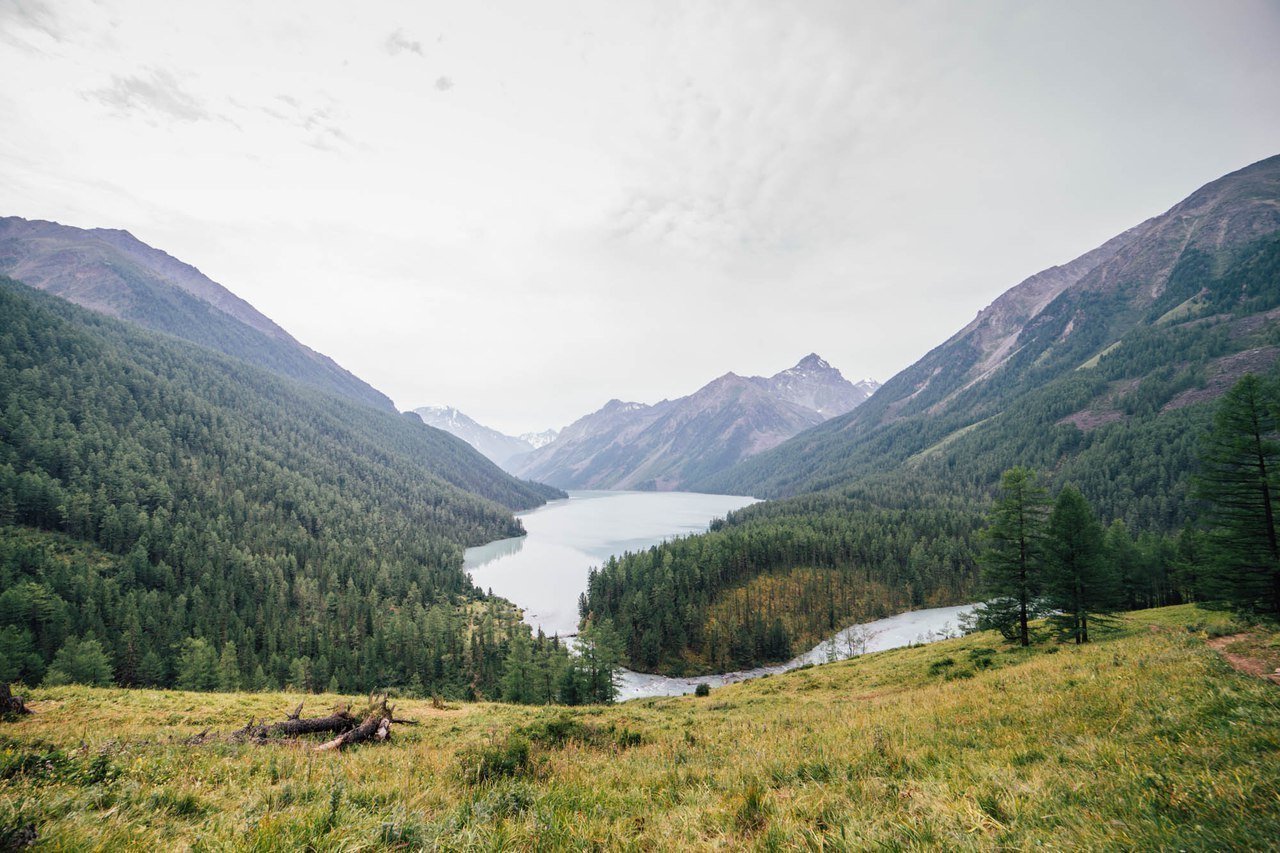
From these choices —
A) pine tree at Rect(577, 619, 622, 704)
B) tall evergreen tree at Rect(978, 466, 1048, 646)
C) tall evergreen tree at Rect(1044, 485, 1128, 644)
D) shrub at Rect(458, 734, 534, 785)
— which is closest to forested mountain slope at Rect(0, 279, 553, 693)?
pine tree at Rect(577, 619, 622, 704)

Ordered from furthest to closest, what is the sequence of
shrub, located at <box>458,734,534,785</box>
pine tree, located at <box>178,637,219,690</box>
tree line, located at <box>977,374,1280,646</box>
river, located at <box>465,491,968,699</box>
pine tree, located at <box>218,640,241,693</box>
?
river, located at <box>465,491,968,699</box> < pine tree, located at <box>178,637,219,690</box> < pine tree, located at <box>218,640,241,693</box> < tree line, located at <box>977,374,1280,646</box> < shrub, located at <box>458,734,534,785</box>

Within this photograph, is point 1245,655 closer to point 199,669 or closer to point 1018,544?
point 1018,544

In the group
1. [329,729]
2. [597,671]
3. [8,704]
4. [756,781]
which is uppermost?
[756,781]

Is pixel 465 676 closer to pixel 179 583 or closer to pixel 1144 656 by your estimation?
pixel 179 583

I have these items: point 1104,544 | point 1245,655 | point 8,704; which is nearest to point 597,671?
point 8,704

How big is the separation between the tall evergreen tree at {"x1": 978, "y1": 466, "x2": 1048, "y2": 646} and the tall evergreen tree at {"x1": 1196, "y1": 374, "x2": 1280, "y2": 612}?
23.0ft

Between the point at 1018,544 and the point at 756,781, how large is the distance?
31.4 meters

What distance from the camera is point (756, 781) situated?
818 centimetres

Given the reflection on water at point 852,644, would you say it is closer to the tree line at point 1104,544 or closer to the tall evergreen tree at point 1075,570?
the tree line at point 1104,544

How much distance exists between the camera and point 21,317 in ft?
489

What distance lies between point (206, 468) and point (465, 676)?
129 m

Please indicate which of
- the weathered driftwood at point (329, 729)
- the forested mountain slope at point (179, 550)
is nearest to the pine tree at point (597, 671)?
the forested mountain slope at point (179, 550)

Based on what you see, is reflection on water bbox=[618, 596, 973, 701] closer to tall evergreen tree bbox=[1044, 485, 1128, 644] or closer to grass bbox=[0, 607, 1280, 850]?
tall evergreen tree bbox=[1044, 485, 1128, 644]

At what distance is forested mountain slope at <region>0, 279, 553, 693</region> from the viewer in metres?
60.4
